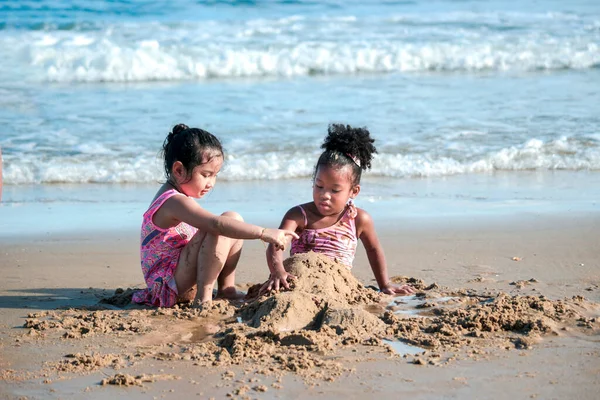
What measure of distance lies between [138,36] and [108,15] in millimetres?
2846

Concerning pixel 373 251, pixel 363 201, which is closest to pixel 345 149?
pixel 373 251

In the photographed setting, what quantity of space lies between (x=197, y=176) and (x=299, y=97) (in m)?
7.30

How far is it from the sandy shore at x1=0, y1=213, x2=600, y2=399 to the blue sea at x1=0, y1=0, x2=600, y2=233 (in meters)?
0.70

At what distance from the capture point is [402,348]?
3.44 metres

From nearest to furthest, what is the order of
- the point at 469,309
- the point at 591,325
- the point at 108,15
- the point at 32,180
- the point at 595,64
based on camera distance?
1. the point at 591,325
2. the point at 469,309
3. the point at 32,180
4. the point at 595,64
5. the point at 108,15

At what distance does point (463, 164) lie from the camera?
7.89 meters

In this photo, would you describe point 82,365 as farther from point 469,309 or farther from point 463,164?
point 463,164

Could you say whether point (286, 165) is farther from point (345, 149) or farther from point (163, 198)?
point (163, 198)

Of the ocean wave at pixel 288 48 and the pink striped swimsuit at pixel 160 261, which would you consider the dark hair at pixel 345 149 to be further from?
the ocean wave at pixel 288 48

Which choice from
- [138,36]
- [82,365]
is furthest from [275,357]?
[138,36]

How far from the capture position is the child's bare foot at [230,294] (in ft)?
14.5

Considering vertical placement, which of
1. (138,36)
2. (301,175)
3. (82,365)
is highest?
(138,36)

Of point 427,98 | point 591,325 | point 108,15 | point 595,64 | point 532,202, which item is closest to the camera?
point 591,325

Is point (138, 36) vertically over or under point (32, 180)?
over
